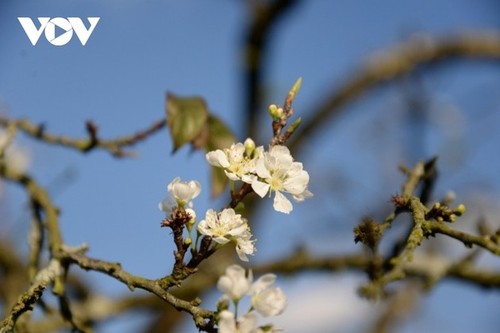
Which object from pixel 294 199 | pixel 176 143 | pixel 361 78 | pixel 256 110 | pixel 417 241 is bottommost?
pixel 417 241

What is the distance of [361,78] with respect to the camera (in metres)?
4.35

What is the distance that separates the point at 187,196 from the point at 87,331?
29 centimetres

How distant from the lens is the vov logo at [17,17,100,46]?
57.2 inches

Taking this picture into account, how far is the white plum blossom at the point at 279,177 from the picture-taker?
72cm

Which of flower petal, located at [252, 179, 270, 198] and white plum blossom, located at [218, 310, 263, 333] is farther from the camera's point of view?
flower petal, located at [252, 179, 270, 198]

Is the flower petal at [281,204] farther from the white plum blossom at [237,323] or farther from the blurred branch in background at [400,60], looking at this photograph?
the blurred branch in background at [400,60]

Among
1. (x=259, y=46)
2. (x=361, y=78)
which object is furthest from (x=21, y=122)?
(x=361, y=78)

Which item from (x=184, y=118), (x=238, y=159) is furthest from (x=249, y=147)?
(x=184, y=118)

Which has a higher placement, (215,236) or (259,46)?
(259,46)

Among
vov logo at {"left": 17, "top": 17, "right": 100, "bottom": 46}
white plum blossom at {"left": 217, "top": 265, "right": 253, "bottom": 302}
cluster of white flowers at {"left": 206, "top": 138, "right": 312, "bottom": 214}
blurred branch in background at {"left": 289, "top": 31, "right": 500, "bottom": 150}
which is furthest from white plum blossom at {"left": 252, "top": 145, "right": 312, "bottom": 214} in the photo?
blurred branch in background at {"left": 289, "top": 31, "right": 500, "bottom": 150}

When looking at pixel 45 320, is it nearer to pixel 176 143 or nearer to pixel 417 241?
pixel 176 143

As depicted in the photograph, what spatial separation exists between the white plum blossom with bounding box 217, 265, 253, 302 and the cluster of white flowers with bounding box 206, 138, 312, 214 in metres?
0.11

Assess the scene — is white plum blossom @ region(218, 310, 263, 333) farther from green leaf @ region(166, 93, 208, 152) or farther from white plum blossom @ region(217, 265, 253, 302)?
green leaf @ region(166, 93, 208, 152)

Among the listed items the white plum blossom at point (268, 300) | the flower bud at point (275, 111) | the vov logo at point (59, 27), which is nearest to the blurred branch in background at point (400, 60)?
the vov logo at point (59, 27)
